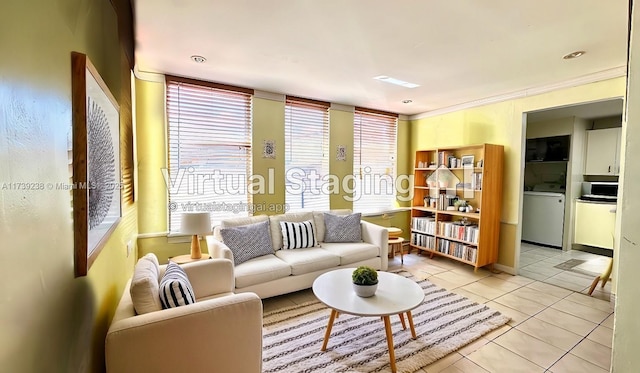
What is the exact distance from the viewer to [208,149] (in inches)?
136

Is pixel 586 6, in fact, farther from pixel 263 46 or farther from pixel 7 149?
pixel 7 149

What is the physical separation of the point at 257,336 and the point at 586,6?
111 inches

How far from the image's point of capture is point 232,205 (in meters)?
3.62

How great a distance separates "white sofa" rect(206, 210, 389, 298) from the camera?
9.05 ft

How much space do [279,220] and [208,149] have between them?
3.92 feet

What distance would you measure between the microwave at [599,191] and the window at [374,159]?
3.31m

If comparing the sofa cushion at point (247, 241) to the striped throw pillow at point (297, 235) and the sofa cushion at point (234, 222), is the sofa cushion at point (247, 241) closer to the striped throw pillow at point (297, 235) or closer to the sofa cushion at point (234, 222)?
the sofa cushion at point (234, 222)

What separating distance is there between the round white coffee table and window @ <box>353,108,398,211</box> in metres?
2.27

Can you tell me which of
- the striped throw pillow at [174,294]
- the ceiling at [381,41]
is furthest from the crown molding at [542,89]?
the striped throw pillow at [174,294]

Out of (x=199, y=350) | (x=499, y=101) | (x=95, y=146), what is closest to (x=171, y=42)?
(x=95, y=146)

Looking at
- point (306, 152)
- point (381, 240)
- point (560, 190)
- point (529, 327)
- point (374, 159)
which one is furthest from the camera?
point (560, 190)

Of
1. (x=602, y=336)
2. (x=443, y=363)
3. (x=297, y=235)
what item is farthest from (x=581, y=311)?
(x=297, y=235)

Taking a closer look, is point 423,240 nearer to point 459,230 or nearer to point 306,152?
point 459,230

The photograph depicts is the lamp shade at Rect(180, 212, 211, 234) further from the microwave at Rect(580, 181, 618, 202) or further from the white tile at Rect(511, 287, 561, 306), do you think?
the microwave at Rect(580, 181, 618, 202)
